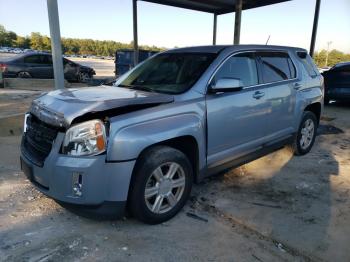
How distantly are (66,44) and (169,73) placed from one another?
4007 inches

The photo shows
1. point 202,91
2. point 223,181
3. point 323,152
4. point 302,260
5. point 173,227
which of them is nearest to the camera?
point 302,260

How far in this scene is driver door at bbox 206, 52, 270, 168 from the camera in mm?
3592

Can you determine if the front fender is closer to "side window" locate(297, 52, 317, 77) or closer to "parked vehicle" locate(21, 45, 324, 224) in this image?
"parked vehicle" locate(21, 45, 324, 224)

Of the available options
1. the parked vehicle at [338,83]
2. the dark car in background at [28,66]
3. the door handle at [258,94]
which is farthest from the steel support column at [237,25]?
the door handle at [258,94]

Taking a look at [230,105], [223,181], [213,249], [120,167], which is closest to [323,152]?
[223,181]

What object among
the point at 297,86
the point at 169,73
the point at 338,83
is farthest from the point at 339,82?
the point at 169,73

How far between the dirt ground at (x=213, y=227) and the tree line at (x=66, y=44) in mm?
68103

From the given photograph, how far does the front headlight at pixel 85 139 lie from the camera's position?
2759mm

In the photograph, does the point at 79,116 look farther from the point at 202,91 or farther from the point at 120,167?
the point at 202,91

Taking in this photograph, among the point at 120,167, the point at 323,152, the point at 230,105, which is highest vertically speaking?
the point at 230,105

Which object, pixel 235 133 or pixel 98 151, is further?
pixel 235 133

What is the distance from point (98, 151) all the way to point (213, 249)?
131 cm

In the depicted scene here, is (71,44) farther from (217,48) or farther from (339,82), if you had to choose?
(217,48)

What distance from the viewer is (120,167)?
2795 millimetres
